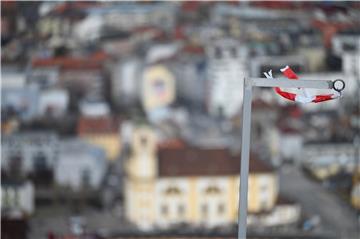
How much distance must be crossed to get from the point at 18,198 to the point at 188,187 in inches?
40.6

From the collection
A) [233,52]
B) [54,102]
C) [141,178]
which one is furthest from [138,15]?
[141,178]

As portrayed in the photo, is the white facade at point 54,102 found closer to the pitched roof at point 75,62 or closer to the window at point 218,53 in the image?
the pitched roof at point 75,62

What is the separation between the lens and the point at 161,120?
5.27 m

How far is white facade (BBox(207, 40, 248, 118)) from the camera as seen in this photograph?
5219 mm

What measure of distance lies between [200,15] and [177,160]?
886 mm

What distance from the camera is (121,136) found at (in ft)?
17.0

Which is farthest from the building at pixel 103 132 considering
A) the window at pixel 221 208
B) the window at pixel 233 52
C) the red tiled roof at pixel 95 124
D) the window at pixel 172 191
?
the window at pixel 233 52

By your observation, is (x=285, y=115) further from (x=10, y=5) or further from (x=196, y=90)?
(x=10, y=5)

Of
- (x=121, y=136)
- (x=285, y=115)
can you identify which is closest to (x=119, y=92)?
(x=121, y=136)

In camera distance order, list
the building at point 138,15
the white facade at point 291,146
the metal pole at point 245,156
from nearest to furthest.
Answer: the metal pole at point 245,156 < the building at point 138,15 < the white facade at point 291,146

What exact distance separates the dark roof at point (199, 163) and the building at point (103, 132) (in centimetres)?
29

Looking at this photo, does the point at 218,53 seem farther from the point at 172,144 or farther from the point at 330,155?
the point at 330,155

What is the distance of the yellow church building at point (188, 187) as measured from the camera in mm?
→ 5156

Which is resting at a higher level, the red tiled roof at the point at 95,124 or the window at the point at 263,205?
the red tiled roof at the point at 95,124
